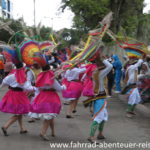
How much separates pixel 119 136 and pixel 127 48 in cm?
230

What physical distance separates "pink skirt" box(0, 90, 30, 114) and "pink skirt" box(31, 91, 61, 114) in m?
0.30

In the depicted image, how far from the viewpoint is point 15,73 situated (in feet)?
22.1

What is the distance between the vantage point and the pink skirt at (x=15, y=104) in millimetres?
6734

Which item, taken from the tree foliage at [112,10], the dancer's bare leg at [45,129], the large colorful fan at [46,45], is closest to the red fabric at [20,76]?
the dancer's bare leg at [45,129]

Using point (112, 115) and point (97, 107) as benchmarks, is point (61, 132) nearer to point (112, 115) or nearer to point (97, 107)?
point (97, 107)

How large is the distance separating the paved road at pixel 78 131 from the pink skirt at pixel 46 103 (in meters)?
0.63

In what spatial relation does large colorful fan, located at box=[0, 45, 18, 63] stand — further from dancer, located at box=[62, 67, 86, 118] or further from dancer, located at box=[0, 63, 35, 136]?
dancer, located at box=[62, 67, 86, 118]

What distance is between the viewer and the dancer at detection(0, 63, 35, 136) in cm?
673

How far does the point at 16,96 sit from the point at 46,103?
78 cm

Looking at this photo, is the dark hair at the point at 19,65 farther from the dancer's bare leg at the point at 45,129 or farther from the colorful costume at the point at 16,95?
the dancer's bare leg at the point at 45,129

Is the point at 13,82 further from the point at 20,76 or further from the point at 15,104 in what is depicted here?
the point at 15,104

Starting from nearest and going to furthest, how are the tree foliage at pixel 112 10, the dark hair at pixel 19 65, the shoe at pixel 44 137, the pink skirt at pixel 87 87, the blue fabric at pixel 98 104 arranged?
1. the blue fabric at pixel 98 104
2. the shoe at pixel 44 137
3. the dark hair at pixel 19 65
4. the pink skirt at pixel 87 87
5. the tree foliage at pixel 112 10

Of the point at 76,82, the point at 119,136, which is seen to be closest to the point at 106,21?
the point at 119,136

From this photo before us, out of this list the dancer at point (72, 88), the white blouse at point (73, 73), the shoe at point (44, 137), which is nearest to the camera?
the shoe at point (44, 137)
